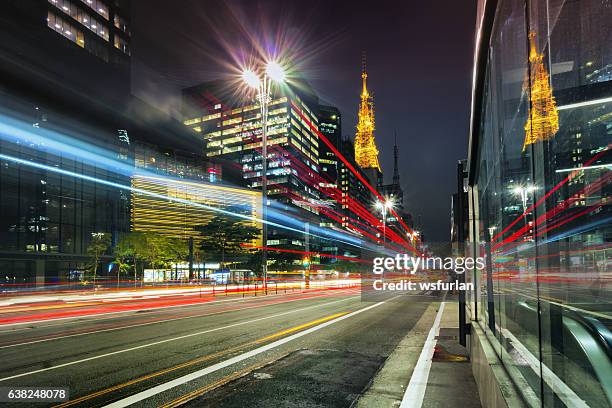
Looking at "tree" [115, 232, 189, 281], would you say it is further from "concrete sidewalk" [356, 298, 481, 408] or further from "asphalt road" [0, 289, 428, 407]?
"concrete sidewalk" [356, 298, 481, 408]

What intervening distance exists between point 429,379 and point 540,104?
610cm

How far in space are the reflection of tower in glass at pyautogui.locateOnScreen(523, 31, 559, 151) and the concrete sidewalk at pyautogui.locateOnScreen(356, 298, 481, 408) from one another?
4.72m

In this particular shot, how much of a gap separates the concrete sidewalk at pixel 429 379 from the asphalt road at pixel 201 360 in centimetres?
30

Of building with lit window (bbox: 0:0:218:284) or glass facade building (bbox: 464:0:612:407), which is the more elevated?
building with lit window (bbox: 0:0:218:284)

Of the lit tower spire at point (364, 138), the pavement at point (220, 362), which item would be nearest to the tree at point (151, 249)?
the pavement at point (220, 362)

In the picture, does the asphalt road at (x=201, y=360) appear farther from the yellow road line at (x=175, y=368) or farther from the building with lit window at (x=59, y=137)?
the building with lit window at (x=59, y=137)

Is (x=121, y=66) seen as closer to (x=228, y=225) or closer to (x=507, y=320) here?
(x=228, y=225)

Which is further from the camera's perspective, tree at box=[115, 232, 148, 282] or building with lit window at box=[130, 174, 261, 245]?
building with lit window at box=[130, 174, 261, 245]

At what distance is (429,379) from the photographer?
742 centimetres

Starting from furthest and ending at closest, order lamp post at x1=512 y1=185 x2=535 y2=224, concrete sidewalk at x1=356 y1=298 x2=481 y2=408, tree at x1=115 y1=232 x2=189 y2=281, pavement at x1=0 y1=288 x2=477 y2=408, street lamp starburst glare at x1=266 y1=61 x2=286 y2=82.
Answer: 1. tree at x1=115 y1=232 x2=189 y2=281
2. street lamp starburst glare at x1=266 y1=61 x2=286 y2=82
3. pavement at x1=0 y1=288 x2=477 y2=408
4. concrete sidewalk at x1=356 y1=298 x2=481 y2=408
5. lamp post at x1=512 y1=185 x2=535 y2=224

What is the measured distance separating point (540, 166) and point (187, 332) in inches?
485

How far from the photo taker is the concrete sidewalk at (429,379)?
20.2ft

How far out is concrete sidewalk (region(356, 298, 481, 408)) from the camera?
6.17m

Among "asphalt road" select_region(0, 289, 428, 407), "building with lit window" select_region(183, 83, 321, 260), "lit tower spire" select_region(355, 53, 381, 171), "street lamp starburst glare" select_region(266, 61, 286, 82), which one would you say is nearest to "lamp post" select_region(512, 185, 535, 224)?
"asphalt road" select_region(0, 289, 428, 407)
